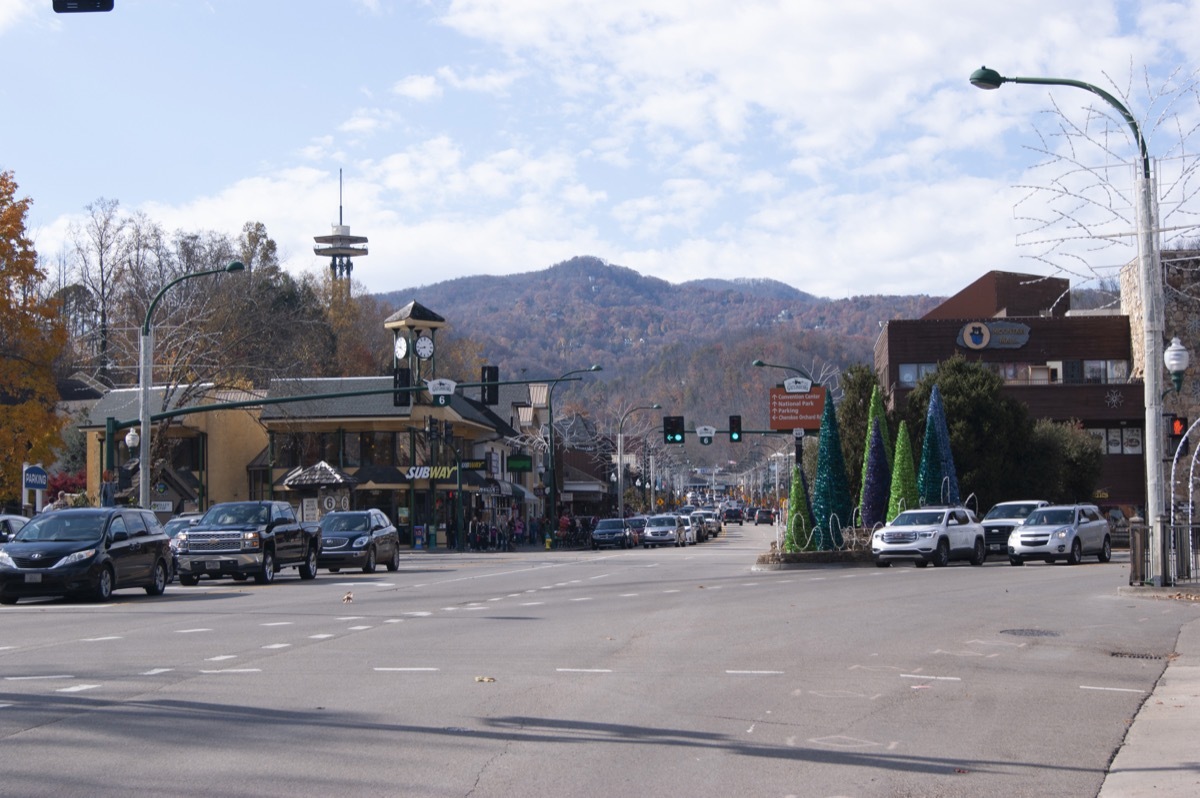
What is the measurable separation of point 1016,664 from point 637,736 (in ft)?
19.7

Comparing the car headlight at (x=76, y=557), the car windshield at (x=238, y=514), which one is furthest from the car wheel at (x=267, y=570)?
the car headlight at (x=76, y=557)

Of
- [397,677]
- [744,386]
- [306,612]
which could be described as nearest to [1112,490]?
[306,612]

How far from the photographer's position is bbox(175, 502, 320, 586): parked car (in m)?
28.4

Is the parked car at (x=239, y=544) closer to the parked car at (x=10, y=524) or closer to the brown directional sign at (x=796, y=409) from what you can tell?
the parked car at (x=10, y=524)

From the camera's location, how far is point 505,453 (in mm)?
88438

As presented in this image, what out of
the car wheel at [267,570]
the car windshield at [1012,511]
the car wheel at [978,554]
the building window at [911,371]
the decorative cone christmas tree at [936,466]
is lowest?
the car wheel at [978,554]

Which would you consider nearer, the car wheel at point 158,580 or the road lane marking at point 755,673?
the road lane marking at point 755,673

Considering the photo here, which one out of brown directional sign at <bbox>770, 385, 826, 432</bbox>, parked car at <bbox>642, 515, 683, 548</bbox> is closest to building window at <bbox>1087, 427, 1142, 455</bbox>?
parked car at <bbox>642, 515, 683, 548</bbox>

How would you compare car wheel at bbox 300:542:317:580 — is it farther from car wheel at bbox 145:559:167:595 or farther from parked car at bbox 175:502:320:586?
car wheel at bbox 145:559:167:595

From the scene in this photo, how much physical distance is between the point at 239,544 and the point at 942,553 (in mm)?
Result: 17656

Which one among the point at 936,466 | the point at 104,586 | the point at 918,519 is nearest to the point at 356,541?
the point at 104,586

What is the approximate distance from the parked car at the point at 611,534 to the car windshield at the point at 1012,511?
25313 millimetres

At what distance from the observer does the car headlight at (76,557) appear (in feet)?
73.5

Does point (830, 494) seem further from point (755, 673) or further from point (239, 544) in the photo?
point (755, 673)
